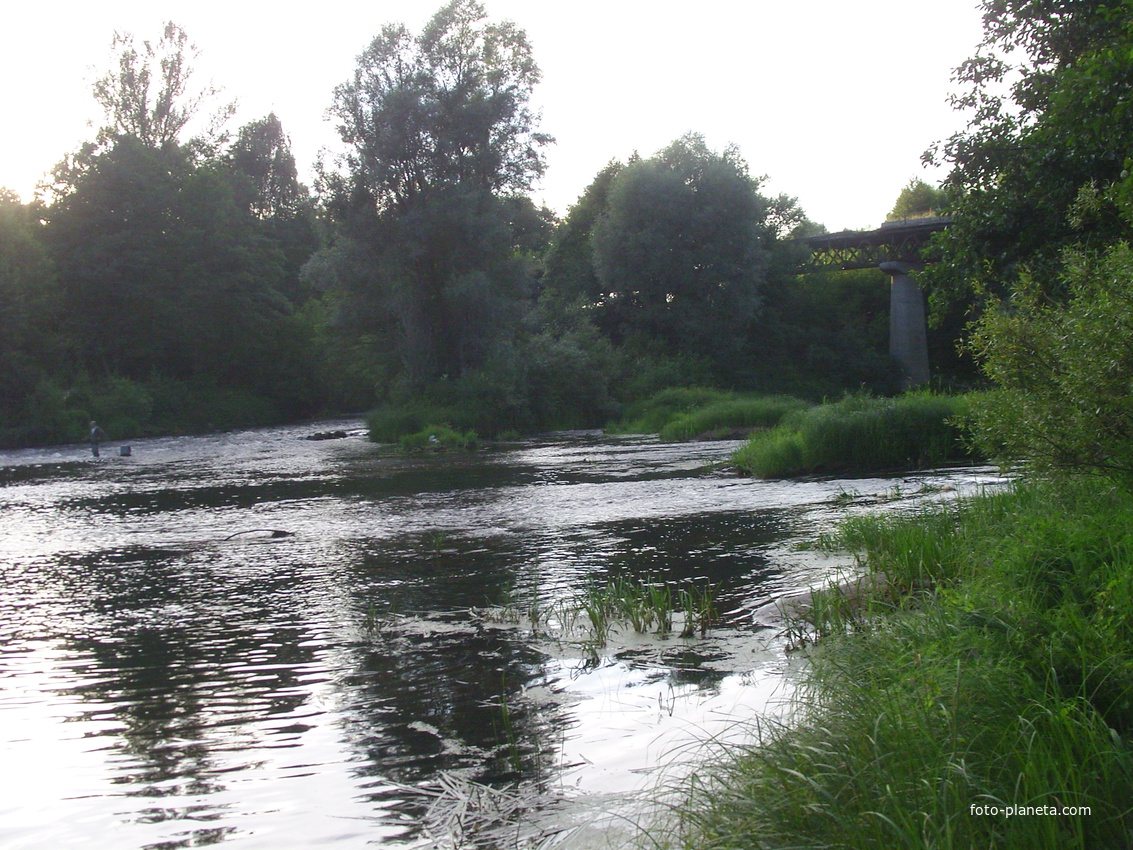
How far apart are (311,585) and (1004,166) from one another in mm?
14189

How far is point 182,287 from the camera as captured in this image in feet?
186

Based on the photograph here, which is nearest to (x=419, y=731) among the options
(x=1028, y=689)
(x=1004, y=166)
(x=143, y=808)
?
(x=143, y=808)

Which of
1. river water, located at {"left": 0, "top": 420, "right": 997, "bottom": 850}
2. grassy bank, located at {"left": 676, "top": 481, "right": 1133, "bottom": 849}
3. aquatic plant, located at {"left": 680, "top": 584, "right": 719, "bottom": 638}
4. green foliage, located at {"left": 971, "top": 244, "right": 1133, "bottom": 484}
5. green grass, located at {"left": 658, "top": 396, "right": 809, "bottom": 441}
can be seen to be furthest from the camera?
green grass, located at {"left": 658, "top": 396, "right": 809, "bottom": 441}

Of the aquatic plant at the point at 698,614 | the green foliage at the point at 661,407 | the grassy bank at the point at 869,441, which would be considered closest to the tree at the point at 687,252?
the green foliage at the point at 661,407

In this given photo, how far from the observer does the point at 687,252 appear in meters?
53.3

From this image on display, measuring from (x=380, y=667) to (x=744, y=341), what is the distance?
50020 mm

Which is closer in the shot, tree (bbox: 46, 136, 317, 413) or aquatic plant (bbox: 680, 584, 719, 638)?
aquatic plant (bbox: 680, 584, 719, 638)

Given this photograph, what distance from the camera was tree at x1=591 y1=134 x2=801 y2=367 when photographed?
5369cm

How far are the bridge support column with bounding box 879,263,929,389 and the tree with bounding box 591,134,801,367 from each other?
10036 millimetres

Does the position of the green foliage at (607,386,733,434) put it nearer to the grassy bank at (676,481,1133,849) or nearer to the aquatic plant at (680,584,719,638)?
the aquatic plant at (680,584,719,638)

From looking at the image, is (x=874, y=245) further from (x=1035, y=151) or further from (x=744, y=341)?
(x=1035, y=151)

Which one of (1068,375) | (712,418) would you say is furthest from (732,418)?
(1068,375)

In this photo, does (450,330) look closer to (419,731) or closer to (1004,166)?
(1004,166)

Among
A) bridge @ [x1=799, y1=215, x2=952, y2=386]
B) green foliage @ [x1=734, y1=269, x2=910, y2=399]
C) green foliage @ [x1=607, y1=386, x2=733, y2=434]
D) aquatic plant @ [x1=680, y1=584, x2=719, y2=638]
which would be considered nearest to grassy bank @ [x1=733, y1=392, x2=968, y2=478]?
aquatic plant @ [x1=680, y1=584, x2=719, y2=638]
